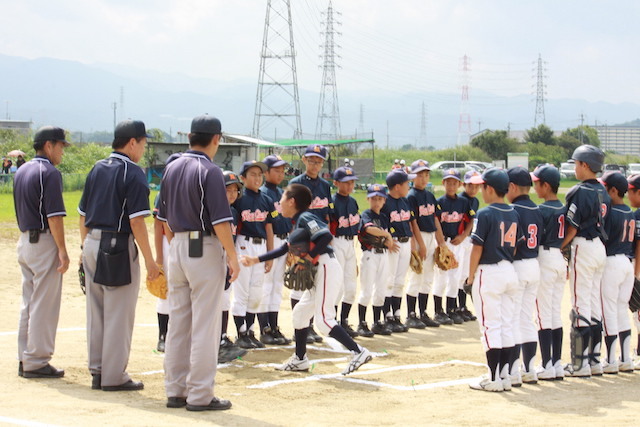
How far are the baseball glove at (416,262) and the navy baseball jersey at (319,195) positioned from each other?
175cm

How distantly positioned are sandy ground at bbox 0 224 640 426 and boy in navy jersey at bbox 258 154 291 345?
1.55 ft

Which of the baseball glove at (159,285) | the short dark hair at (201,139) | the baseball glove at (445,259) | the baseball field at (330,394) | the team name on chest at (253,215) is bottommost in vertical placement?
the baseball field at (330,394)

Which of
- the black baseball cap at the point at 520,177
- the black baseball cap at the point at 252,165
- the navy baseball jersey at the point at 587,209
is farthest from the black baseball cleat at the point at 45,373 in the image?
the navy baseball jersey at the point at 587,209

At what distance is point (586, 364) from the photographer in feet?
25.9

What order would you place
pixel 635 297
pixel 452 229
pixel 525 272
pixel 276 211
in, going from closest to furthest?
1. pixel 525 272
2. pixel 635 297
3. pixel 276 211
4. pixel 452 229

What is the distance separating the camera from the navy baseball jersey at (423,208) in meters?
10.7

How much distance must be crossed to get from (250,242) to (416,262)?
2.82m

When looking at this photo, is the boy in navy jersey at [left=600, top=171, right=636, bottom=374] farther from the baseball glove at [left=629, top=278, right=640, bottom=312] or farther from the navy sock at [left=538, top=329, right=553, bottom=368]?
the navy sock at [left=538, top=329, right=553, bottom=368]

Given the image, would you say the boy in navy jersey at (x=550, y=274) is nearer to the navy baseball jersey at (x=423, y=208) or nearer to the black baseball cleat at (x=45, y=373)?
the navy baseball jersey at (x=423, y=208)

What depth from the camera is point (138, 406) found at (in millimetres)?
5863

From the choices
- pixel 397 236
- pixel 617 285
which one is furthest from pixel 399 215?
pixel 617 285

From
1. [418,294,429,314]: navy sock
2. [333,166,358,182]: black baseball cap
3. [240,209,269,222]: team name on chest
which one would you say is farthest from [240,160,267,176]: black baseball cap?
[418,294,429,314]: navy sock

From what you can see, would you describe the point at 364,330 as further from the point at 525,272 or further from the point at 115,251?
the point at 115,251

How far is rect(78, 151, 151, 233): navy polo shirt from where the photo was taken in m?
6.26
